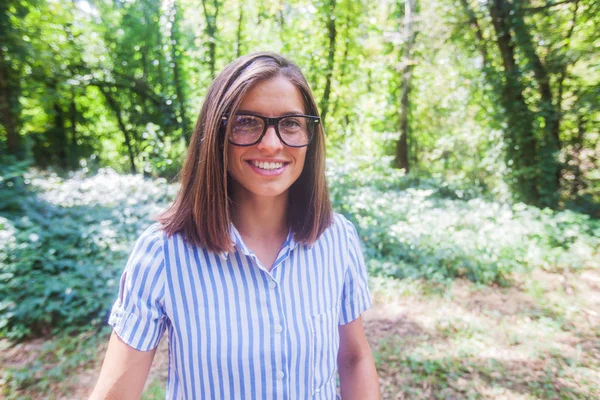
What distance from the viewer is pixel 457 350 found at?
378 cm

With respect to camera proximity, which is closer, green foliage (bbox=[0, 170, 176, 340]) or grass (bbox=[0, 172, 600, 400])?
grass (bbox=[0, 172, 600, 400])

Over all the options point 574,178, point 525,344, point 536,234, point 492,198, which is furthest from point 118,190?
point 574,178

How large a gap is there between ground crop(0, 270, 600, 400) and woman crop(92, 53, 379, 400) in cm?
243

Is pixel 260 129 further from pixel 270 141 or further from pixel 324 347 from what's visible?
pixel 324 347

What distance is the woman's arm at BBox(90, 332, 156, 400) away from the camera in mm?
995

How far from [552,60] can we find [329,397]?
367 inches

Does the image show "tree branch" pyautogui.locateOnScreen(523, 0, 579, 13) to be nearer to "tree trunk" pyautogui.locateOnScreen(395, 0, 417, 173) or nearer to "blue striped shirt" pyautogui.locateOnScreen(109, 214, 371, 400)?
"tree trunk" pyautogui.locateOnScreen(395, 0, 417, 173)

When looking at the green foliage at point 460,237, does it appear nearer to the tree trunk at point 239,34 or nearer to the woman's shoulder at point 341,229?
the woman's shoulder at point 341,229

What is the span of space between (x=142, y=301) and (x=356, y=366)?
81 centimetres

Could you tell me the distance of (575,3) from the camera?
7410 millimetres

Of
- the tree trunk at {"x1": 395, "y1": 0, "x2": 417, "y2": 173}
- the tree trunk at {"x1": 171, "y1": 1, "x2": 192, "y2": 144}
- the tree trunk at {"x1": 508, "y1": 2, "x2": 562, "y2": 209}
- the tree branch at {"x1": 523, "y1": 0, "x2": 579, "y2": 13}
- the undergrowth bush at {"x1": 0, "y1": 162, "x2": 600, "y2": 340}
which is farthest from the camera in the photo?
the tree trunk at {"x1": 171, "y1": 1, "x2": 192, "y2": 144}

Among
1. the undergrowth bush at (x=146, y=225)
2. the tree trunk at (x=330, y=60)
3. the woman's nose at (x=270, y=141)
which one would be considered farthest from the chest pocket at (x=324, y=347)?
the tree trunk at (x=330, y=60)

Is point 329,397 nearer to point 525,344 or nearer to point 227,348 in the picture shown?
point 227,348

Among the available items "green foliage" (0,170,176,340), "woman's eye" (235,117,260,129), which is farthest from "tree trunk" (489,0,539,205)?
"woman's eye" (235,117,260,129)
